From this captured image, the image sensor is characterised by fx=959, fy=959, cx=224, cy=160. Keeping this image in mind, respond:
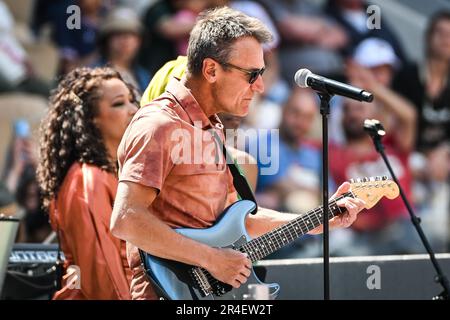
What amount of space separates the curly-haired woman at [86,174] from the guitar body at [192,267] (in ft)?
2.81

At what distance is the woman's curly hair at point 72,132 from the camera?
5.63 metres

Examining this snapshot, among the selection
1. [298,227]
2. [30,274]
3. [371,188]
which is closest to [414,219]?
[371,188]

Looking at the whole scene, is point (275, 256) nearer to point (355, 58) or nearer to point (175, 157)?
point (355, 58)

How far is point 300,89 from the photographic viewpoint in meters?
9.57

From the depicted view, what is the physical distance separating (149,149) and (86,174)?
4.34 feet

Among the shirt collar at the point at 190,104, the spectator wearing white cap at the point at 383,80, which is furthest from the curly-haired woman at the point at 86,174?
the spectator wearing white cap at the point at 383,80

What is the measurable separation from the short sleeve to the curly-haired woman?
3.34 ft

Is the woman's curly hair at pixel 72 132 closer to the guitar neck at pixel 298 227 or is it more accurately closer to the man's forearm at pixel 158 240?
the guitar neck at pixel 298 227

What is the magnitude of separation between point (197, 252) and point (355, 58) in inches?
229

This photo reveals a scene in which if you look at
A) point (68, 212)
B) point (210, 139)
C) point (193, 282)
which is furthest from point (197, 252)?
point (68, 212)

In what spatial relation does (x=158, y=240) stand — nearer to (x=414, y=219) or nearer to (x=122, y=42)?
(x=414, y=219)

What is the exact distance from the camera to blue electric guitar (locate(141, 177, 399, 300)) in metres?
4.33

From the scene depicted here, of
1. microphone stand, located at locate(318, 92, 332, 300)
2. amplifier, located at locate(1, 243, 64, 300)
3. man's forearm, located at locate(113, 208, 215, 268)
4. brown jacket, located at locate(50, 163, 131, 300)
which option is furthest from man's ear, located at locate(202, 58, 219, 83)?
amplifier, located at locate(1, 243, 64, 300)

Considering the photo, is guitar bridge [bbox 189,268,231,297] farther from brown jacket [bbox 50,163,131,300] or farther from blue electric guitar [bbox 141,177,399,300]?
brown jacket [bbox 50,163,131,300]
